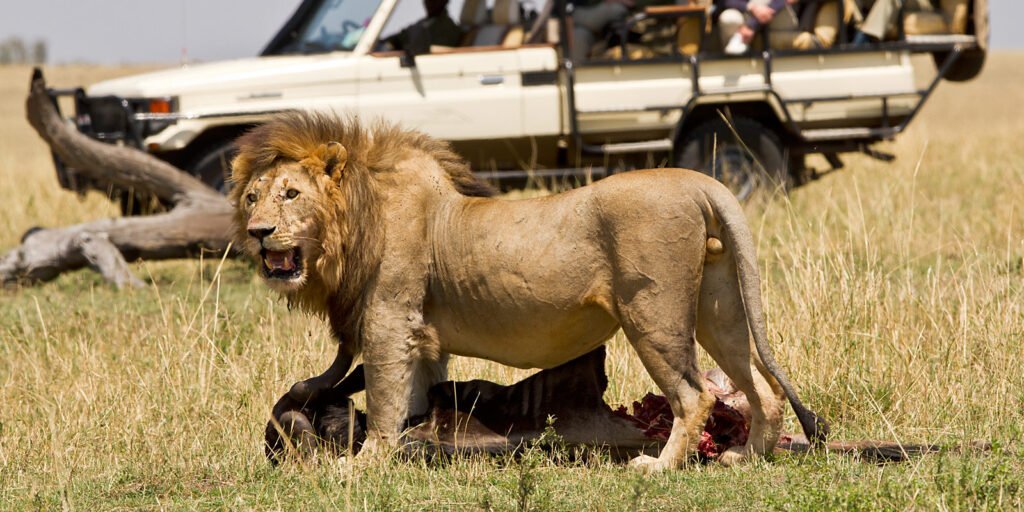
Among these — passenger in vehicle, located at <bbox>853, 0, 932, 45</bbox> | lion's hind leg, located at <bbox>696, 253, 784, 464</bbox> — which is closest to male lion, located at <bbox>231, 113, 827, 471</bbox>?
lion's hind leg, located at <bbox>696, 253, 784, 464</bbox>

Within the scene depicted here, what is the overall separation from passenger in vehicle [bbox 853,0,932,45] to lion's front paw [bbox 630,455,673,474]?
717 centimetres

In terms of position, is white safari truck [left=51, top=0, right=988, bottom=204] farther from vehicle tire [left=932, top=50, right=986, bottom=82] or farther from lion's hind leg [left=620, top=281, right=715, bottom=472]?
lion's hind leg [left=620, top=281, right=715, bottom=472]

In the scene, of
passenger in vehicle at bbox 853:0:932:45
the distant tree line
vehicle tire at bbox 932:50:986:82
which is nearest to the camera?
passenger in vehicle at bbox 853:0:932:45

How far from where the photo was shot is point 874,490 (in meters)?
4.26

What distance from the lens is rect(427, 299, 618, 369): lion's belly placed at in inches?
187

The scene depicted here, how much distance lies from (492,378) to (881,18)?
6.05 metres

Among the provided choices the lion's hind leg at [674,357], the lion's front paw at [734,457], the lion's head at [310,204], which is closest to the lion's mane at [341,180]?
the lion's head at [310,204]

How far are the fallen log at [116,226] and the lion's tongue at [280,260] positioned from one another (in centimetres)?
509

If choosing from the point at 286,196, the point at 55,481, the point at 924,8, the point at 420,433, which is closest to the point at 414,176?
the point at 286,196

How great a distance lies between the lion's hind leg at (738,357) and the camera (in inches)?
187

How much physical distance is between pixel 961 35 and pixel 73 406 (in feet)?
Answer: 26.6

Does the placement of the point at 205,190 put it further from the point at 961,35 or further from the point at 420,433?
the point at 961,35

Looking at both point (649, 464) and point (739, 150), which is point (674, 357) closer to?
point (649, 464)

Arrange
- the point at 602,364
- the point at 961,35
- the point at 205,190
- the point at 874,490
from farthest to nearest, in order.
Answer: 1. the point at 961,35
2. the point at 205,190
3. the point at 602,364
4. the point at 874,490
